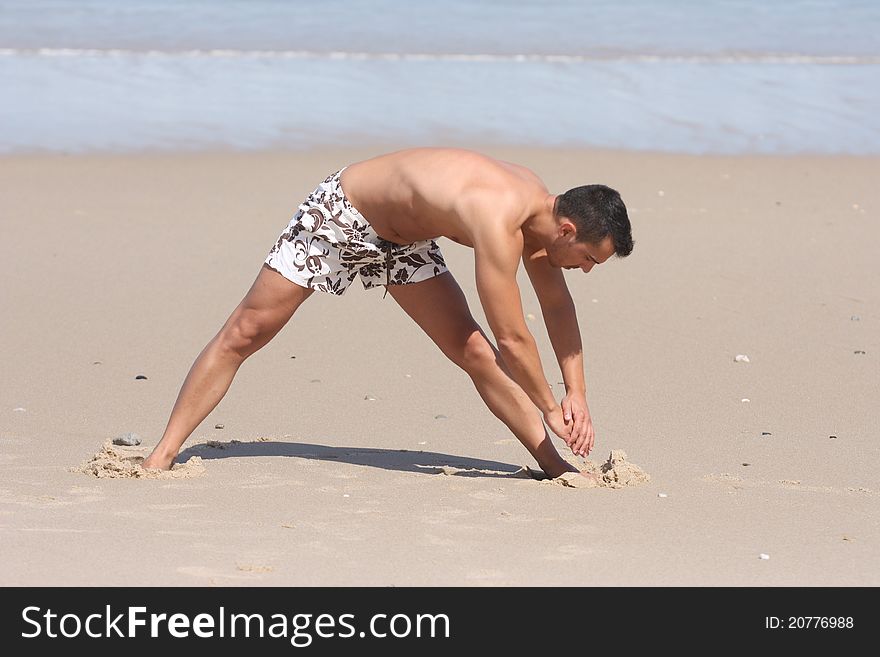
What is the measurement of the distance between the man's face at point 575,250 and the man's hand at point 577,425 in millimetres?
525

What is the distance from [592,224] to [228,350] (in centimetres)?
151

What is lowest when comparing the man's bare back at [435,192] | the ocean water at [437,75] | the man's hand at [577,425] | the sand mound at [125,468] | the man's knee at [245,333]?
the sand mound at [125,468]

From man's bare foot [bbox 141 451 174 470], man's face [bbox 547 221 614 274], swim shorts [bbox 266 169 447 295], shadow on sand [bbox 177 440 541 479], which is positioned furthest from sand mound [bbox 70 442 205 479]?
man's face [bbox 547 221 614 274]

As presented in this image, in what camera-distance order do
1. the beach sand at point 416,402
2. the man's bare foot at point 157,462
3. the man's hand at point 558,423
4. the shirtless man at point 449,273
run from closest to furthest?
the beach sand at point 416,402 → the shirtless man at point 449,273 → the man's hand at point 558,423 → the man's bare foot at point 157,462

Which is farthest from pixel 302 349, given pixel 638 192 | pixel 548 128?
pixel 548 128

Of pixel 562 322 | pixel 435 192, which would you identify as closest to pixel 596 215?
pixel 435 192

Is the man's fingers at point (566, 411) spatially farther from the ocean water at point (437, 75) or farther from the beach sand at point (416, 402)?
the ocean water at point (437, 75)

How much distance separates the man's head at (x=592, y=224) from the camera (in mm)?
4586

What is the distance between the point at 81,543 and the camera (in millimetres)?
4109

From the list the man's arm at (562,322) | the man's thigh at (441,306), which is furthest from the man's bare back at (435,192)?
the man's arm at (562,322)

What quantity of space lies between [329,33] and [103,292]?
12.9 m

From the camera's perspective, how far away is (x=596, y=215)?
4.59 metres

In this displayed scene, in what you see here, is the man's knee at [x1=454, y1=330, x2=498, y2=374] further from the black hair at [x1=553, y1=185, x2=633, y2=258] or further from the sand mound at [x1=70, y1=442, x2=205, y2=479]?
the sand mound at [x1=70, y1=442, x2=205, y2=479]

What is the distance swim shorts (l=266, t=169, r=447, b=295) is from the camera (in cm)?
491
